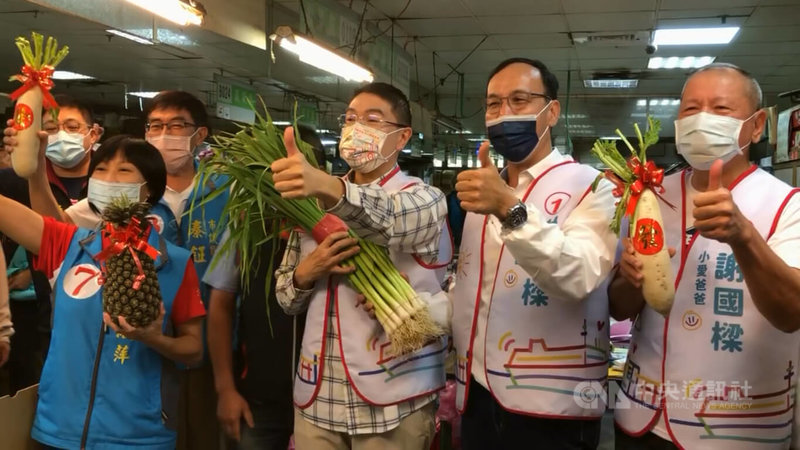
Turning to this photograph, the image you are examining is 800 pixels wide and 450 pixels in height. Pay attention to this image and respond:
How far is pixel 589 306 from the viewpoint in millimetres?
1866

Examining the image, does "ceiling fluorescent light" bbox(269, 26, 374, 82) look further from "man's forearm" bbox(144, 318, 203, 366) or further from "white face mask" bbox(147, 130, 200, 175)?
"man's forearm" bbox(144, 318, 203, 366)

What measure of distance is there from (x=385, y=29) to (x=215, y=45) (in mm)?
1960

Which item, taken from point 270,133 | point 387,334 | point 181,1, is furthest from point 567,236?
point 181,1

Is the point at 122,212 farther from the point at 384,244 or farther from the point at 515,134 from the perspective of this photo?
the point at 515,134

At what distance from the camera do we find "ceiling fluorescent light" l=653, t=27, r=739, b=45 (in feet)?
24.0

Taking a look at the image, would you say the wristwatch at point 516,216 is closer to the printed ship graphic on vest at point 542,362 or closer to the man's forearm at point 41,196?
the printed ship graphic on vest at point 542,362

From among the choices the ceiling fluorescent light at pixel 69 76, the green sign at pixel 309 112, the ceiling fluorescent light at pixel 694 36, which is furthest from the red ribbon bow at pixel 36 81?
the ceiling fluorescent light at pixel 694 36

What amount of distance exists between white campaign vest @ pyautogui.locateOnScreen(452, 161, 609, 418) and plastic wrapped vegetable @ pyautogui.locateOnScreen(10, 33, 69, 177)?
142 centimetres

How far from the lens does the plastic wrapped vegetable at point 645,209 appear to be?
1638 millimetres

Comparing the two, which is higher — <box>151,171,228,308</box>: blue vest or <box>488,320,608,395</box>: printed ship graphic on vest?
<box>151,171,228,308</box>: blue vest

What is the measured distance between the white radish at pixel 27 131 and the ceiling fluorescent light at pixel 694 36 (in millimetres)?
7016

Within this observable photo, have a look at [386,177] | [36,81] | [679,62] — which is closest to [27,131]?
[36,81]

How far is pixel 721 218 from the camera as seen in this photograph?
1.42 meters

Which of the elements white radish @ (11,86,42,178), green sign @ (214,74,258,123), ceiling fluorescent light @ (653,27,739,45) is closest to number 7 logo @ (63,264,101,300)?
white radish @ (11,86,42,178)
